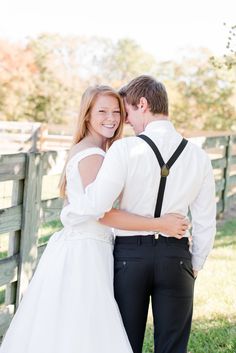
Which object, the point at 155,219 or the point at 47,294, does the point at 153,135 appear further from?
the point at 47,294

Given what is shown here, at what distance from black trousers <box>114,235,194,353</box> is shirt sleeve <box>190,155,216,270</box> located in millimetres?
129

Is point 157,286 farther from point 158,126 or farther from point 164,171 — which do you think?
point 158,126

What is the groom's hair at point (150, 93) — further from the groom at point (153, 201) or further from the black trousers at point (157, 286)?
the black trousers at point (157, 286)

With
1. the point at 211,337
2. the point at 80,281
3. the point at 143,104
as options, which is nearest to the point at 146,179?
the point at 143,104

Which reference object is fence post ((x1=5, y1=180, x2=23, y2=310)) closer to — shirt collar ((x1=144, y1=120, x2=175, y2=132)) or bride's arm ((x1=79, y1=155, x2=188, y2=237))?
bride's arm ((x1=79, y1=155, x2=188, y2=237))

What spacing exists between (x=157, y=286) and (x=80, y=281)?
42cm

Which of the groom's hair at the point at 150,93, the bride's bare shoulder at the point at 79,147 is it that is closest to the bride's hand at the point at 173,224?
the groom's hair at the point at 150,93

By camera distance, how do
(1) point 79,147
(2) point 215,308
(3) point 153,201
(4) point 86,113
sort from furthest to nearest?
(2) point 215,308
(4) point 86,113
(1) point 79,147
(3) point 153,201

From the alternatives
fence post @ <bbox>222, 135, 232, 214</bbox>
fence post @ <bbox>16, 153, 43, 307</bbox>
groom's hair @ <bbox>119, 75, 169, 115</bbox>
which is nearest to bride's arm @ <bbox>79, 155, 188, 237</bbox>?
groom's hair @ <bbox>119, 75, 169, 115</bbox>

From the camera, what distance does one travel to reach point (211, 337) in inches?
197

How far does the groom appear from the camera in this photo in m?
3.00

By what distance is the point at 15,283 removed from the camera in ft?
15.8

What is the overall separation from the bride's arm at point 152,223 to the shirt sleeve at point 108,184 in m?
0.08

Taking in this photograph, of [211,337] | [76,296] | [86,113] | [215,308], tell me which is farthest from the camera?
[215,308]
